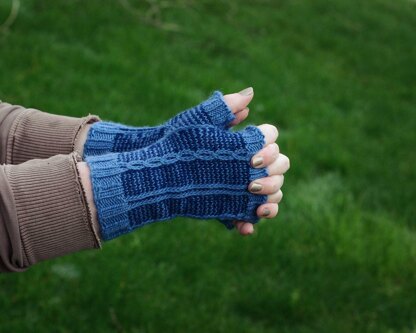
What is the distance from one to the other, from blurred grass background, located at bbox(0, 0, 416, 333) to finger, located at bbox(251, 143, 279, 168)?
2.66 feet

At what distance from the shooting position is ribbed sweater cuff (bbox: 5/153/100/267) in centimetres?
125

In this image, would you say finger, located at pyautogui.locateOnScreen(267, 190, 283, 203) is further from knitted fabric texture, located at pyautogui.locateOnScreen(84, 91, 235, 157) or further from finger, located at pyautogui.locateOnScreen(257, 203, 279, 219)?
knitted fabric texture, located at pyautogui.locateOnScreen(84, 91, 235, 157)

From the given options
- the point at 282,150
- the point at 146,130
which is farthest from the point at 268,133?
the point at 282,150

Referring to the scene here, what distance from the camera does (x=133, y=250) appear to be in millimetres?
2293

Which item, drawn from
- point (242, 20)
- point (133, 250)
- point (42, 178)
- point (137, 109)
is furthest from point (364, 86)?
point (42, 178)

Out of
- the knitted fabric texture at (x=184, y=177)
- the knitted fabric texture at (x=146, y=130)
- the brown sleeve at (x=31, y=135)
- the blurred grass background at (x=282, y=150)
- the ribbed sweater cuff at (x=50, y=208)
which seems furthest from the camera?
the blurred grass background at (x=282, y=150)

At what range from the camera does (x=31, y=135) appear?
62.9 inches

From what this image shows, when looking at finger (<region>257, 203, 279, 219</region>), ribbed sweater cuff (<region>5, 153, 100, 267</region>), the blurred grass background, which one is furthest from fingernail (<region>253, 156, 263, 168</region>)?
the blurred grass background

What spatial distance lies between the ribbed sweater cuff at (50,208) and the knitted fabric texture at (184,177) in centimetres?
6

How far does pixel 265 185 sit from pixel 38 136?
600mm

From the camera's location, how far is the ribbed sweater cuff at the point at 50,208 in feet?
4.10

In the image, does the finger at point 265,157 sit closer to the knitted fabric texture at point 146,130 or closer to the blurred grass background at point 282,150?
the knitted fabric texture at point 146,130

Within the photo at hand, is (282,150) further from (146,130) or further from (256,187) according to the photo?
(256,187)

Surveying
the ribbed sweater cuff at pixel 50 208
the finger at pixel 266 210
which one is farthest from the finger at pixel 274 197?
the ribbed sweater cuff at pixel 50 208
